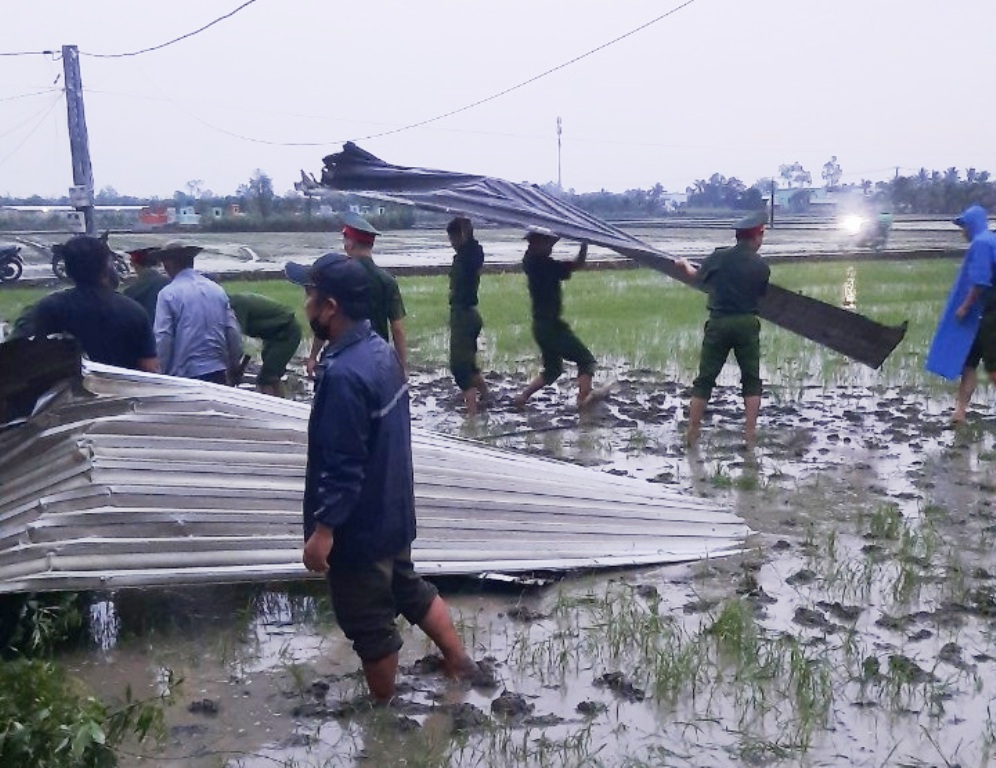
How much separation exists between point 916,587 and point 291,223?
4009 cm

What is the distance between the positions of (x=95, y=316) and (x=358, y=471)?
8.34 feet

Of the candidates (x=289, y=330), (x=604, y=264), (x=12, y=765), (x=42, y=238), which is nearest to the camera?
(x=12, y=765)

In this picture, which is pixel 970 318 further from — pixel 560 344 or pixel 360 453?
pixel 360 453

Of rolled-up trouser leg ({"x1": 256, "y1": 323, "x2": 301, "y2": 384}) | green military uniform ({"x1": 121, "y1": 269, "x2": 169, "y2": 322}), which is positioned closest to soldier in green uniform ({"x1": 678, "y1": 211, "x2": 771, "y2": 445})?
rolled-up trouser leg ({"x1": 256, "y1": 323, "x2": 301, "y2": 384})

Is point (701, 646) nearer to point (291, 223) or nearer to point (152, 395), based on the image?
point (152, 395)

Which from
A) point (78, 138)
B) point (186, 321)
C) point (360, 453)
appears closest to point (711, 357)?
point (186, 321)

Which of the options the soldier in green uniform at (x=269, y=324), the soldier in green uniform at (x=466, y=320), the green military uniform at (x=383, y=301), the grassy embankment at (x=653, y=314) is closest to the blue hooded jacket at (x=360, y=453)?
the green military uniform at (x=383, y=301)

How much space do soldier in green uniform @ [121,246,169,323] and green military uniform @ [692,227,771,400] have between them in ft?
11.3

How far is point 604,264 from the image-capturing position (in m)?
24.4

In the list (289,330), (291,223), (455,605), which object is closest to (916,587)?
(455,605)

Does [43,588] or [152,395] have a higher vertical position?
[152,395]

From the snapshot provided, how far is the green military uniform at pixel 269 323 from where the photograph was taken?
26.3 ft

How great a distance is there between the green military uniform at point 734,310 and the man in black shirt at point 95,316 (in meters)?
3.79

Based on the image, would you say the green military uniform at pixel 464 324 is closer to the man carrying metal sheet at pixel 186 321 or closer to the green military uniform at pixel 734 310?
the green military uniform at pixel 734 310
